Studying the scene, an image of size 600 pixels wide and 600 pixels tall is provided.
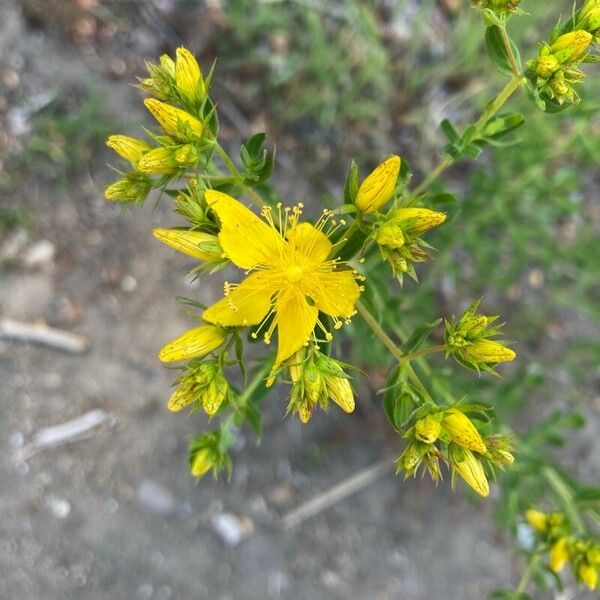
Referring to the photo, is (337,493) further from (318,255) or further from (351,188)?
(351,188)

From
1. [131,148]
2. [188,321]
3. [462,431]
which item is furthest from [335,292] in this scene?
[188,321]

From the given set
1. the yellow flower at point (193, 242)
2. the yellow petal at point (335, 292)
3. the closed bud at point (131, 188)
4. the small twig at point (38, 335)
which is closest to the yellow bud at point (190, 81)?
the closed bud at point (131, 188)

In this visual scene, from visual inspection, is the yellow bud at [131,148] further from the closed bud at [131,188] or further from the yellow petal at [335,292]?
the yellow petal at [335,292]

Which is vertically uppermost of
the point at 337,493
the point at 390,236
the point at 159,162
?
the point at 390,236

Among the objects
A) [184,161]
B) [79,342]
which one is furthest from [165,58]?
[79,342]

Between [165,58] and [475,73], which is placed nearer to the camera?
[165,58]

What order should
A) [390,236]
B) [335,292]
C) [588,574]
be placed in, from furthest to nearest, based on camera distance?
1. [588,574]
2. [335,292]
3. [390,236]

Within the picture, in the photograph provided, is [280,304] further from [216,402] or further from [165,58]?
[165,58]
